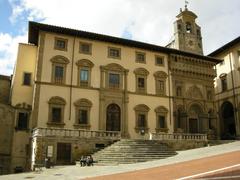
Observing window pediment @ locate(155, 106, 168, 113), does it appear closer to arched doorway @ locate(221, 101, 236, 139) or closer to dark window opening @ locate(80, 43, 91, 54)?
dark window opening @ locate(80, 43, 91, 54)

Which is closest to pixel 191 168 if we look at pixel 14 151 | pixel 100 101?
pixel 100 101

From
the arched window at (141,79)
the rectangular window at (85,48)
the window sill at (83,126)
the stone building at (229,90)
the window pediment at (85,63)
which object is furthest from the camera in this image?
the stone building at (229,90)

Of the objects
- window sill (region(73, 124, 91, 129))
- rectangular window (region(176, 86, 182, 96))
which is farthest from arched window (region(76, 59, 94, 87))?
rectangular window (region(176, 86, 182, 96))

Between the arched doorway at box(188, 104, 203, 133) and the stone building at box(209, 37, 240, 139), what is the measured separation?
192 inches

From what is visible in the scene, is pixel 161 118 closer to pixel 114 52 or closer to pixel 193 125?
pixel 193 125

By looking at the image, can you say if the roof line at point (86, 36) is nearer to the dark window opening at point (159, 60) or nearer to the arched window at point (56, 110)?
the dark window opening at point (159, 60)

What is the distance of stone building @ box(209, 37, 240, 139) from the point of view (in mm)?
38438

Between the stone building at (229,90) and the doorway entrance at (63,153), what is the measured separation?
71.3ft

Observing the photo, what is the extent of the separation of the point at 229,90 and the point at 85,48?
21.0m

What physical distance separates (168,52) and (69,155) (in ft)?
57.9

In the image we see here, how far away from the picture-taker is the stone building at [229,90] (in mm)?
38438

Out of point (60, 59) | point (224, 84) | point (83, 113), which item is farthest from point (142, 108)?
point (224, 84)

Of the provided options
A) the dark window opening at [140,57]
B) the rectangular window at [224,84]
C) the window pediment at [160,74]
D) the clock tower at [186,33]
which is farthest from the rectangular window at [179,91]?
the clock tower at [186,33]

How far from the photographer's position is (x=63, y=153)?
2459 cm
